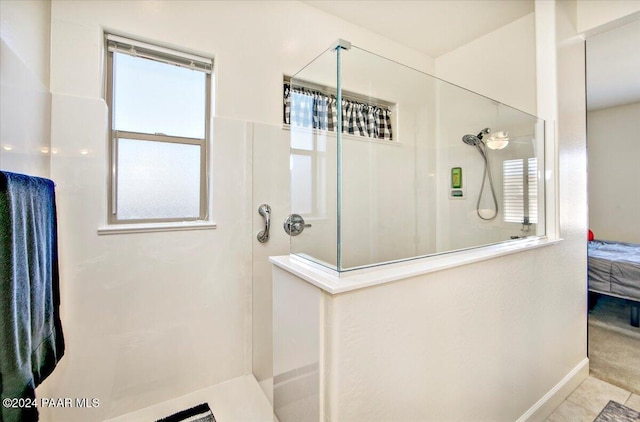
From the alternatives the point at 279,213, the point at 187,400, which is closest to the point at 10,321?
the point at 187,400

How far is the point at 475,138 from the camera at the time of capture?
2439 mm

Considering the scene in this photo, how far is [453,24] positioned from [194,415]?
137 inches

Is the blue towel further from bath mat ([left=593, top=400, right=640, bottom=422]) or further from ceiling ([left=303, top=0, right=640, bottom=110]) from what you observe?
bath mat ([left=593, top=400, right=640, bottom=422])

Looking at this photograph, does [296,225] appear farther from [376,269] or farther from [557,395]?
[557,395]

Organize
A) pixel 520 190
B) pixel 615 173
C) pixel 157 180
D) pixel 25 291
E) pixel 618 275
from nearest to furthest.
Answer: pixel 25 291 < pixel 157 180 < pixel 520 190 < pixel 618 275 < pixel 615 173

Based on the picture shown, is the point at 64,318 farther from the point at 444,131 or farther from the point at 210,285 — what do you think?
the point at 444,131

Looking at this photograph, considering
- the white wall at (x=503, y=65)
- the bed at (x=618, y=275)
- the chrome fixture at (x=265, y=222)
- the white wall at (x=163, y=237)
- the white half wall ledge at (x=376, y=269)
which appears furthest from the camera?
the bed at (x=618, y=275)

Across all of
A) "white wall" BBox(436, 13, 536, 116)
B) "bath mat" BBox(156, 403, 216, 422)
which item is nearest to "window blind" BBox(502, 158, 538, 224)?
"white wall" BBox(436, 13, 536, 116)

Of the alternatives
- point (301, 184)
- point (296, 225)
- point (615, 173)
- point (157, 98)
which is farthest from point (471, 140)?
point (615, 173)

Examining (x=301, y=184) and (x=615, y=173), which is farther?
(x=615, y=173)

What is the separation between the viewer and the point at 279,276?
1.22 m

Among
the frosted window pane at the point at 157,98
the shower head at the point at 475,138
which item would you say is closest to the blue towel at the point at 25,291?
the frosted window pane at the point at 157,98

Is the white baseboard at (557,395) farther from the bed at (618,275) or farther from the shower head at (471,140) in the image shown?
the shower head at (471,140)

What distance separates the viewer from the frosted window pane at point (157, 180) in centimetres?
164
